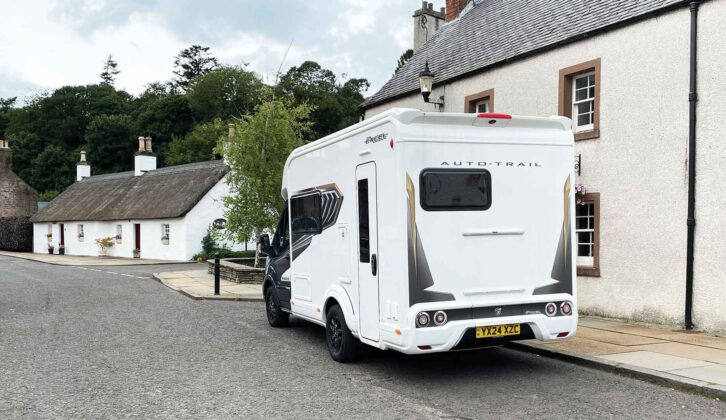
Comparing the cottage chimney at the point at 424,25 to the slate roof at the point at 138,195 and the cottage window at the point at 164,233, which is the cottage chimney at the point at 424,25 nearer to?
the slate roof at the point at 138,195

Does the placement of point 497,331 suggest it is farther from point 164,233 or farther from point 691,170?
point 164,233

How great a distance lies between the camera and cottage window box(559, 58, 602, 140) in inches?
464

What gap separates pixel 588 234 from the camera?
1211 cm

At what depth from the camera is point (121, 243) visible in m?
36.4

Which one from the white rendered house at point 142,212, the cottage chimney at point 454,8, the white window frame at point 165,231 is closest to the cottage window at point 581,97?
the cottage chimney at point 454,8

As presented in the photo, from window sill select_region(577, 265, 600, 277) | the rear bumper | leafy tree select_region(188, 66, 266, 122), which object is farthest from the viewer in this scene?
leafy tree select_region(188, 66, 266, 122)

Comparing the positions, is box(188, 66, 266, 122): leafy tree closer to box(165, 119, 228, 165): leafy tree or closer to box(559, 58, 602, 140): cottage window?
box(165, 119, 228, 165): leafy tree

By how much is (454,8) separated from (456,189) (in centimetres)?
1512

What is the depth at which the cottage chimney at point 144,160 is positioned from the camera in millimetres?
41688

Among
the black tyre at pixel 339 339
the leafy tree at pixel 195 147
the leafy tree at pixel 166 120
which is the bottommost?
the black tyre at pixel 339 339

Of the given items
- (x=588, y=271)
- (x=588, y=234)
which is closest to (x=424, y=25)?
(x=588, y=234)

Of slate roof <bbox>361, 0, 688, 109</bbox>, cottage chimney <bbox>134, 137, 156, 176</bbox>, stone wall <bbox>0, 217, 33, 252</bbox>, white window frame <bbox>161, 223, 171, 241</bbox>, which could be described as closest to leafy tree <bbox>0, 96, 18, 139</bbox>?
stone wall <bbox>0, 217, 33, 252</bbox>

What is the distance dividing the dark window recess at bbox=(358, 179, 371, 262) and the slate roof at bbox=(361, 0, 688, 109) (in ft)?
21.2

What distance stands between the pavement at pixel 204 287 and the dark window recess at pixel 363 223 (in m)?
8.42
